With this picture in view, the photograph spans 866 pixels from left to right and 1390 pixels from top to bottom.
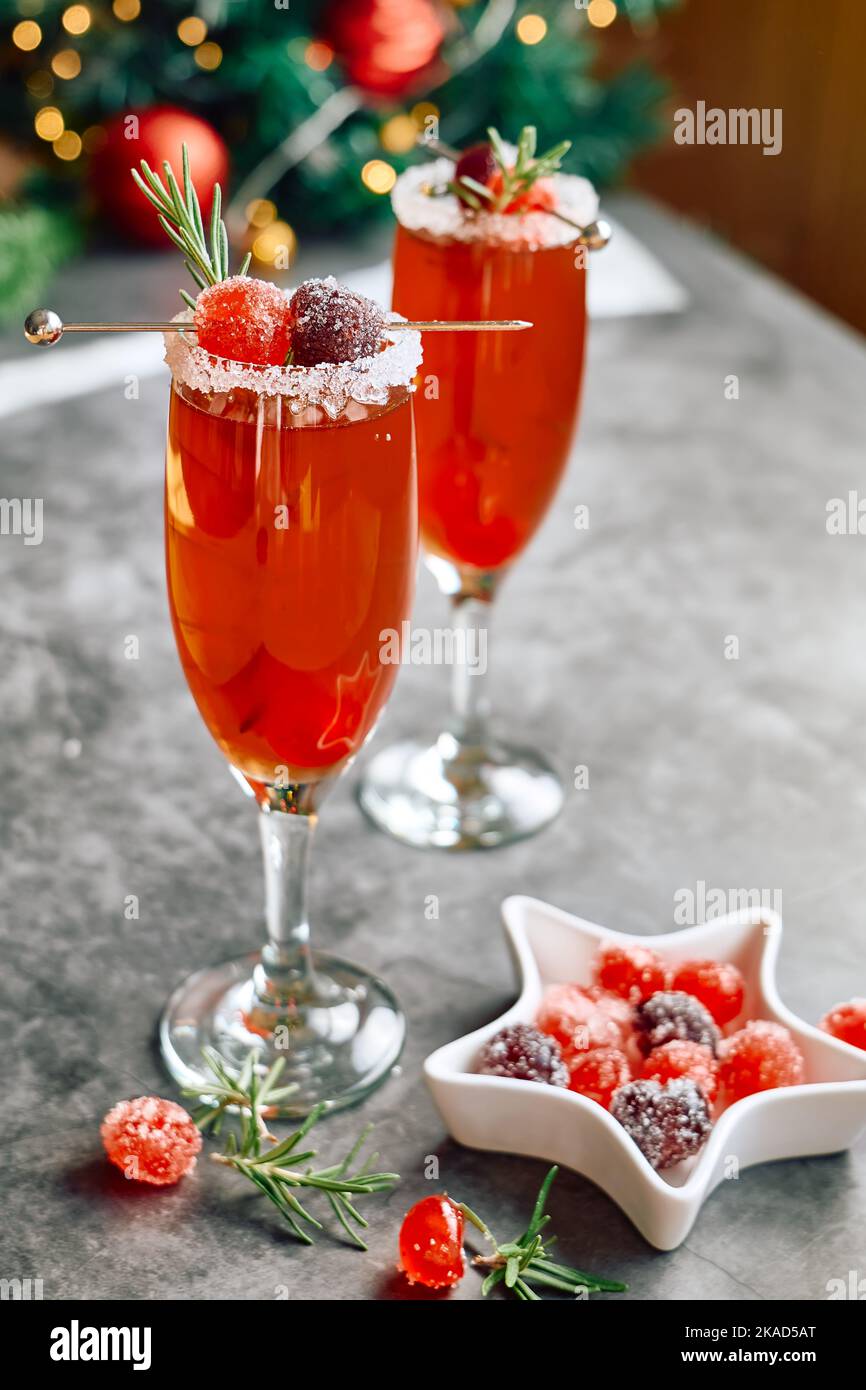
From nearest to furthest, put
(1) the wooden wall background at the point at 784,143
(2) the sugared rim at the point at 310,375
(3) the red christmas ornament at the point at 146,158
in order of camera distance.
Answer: (2) the sugared rim at the point at 310,375
(3) the red christmas ornament at the point at 146,158
(1) the wooden wall background at the point at 784,143

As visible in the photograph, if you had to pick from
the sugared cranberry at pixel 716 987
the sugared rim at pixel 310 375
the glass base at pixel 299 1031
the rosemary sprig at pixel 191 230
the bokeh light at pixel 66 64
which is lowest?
the glass base at pixel 299 1031

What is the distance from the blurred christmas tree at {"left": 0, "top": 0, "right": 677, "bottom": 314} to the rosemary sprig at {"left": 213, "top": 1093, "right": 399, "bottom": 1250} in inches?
51.4

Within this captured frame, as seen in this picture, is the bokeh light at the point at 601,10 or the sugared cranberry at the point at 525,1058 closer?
the sugared cranberry at the point at 525,1058

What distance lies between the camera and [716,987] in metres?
1.03

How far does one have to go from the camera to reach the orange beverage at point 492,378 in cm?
117

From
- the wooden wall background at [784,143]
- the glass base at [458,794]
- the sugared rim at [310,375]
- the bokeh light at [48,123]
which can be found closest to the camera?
the sugared rim at [310,375]

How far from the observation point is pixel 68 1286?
0.88 metres

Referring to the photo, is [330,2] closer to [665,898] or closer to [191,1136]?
[665,898]

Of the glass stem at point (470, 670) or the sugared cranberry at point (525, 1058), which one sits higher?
the glass stem at point (470, 670)

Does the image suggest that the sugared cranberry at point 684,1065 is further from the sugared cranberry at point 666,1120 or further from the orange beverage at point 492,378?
the orange beverage at point 492,378

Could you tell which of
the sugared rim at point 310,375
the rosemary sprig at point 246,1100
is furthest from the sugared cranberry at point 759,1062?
the sugared rim at point 310,375

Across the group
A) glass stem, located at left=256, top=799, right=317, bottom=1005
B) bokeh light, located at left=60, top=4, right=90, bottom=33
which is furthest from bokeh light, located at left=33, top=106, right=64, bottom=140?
glass stem, located at left=256, top=799, right=317, bottom=1005

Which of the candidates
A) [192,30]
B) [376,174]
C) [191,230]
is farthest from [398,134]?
[191,230]

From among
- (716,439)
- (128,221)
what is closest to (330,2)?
(128,221)
